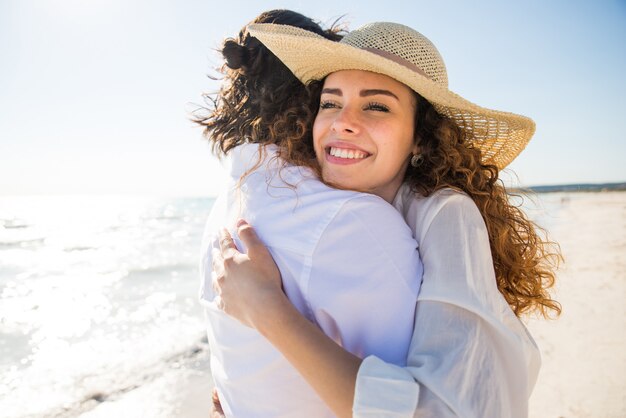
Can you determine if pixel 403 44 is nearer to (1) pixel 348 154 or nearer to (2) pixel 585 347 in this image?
(1) pixel 348 154

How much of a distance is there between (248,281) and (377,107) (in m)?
0.97

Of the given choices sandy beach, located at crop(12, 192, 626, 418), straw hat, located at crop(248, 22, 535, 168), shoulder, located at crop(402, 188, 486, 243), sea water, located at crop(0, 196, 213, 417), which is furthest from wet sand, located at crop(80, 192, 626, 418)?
shoulder, located at crop(402, 188, 486, 243)

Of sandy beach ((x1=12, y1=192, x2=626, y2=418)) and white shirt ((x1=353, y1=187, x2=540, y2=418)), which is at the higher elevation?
white shirt ((x1=353, y1=187, x2=540, y2=418))

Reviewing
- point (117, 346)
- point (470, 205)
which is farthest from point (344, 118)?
point (117, 346)

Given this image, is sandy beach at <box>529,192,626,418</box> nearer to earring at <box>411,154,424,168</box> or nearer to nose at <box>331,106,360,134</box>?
earring at <box>411,154,424,168</box>

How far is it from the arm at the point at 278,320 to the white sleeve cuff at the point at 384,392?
0.04 meters

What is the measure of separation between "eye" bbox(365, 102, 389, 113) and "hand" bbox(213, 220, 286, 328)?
772 millimetres

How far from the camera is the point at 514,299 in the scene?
7.40 ft

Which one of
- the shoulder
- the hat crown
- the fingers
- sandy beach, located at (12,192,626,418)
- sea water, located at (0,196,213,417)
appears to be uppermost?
the hat crown

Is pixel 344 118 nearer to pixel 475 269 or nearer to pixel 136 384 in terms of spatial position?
pixel 475 269

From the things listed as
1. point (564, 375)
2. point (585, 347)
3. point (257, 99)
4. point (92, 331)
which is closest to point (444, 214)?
point (257, 99)

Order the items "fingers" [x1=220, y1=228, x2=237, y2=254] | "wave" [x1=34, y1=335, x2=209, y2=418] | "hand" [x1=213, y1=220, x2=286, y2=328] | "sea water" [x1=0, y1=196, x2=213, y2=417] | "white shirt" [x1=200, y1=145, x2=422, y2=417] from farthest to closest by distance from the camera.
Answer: "sea water" [x1=0, y1=196, x2=213, y2=417] → "wave" [x1=34, y1=335, x2=209, y2=418] → "fingers" [x1=220, y1=228, x2=237, y2=254] → "hand" [x1=213, y1=220, x2=286, y2=328] → "white shirt" [x1=200, y1=145, x2=422, y2=417]

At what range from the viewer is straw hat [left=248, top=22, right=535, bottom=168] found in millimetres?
1815

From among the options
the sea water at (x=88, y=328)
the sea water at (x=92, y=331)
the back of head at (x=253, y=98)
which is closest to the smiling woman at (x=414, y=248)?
the back of head at (x=253, y=98)
